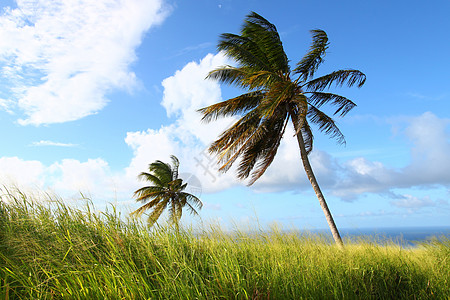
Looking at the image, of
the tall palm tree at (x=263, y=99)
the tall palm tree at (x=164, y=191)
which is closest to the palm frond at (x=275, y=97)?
the tall palm tree at (x=263, y=99)

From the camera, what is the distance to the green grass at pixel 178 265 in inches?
158

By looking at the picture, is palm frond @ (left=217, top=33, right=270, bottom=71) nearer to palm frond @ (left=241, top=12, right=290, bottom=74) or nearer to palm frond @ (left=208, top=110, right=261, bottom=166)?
palm frond @ (left=241, top=12, right=290, bottom=74)

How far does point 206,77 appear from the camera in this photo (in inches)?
581

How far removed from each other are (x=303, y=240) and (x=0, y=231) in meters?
6.04

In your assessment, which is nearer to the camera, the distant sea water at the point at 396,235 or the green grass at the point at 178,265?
the green grass at the point at 178,265

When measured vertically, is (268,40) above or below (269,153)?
above

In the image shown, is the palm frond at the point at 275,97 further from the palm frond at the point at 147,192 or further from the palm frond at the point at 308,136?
the palm frond at the point at 147,192

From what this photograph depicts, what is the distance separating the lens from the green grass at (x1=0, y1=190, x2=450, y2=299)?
13.2ft

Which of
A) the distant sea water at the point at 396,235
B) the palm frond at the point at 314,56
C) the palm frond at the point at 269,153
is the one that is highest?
the palm frond at the point at 314,56

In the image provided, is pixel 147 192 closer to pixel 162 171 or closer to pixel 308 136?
pixel 162 171

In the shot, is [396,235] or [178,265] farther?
[396,235]

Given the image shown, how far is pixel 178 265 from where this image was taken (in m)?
4.25

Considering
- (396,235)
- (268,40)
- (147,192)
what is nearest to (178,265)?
(396,235)

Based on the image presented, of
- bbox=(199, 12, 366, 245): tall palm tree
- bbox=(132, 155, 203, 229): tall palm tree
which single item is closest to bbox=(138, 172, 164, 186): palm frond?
bbox=(132, 155, 203, 229): tall palm tree
